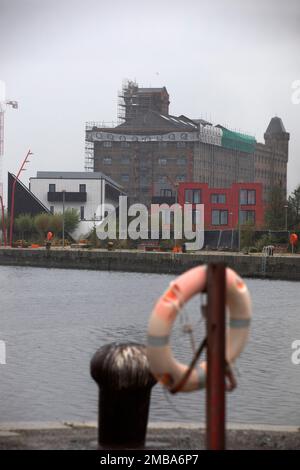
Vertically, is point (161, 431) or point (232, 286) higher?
point (232, 286)

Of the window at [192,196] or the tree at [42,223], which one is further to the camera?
the window at [192,196]

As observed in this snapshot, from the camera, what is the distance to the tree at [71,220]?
354 ft

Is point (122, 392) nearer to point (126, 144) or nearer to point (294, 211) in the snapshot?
point (294, 211)

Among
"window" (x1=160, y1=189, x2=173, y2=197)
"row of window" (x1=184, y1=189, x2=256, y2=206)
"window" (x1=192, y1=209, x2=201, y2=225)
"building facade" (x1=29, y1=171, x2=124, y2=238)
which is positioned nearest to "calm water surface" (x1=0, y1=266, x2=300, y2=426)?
"window" (x1=192, y1=209, x2=201, y2=225)

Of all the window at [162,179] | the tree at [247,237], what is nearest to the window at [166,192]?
the window at [162,179]

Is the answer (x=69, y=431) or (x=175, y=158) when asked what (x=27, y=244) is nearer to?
(x=175, y=158)

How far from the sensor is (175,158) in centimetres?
14638

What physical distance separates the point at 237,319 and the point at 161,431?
2.80 metres

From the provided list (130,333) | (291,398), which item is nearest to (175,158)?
(130,333)

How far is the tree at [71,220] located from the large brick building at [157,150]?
100ft

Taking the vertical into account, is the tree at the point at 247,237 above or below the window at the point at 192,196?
below

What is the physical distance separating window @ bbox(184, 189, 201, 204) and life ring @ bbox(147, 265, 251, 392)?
103183 mm

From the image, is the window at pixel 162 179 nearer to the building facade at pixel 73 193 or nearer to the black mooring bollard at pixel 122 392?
the building facade at pixel 73 193

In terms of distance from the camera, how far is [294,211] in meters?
104
